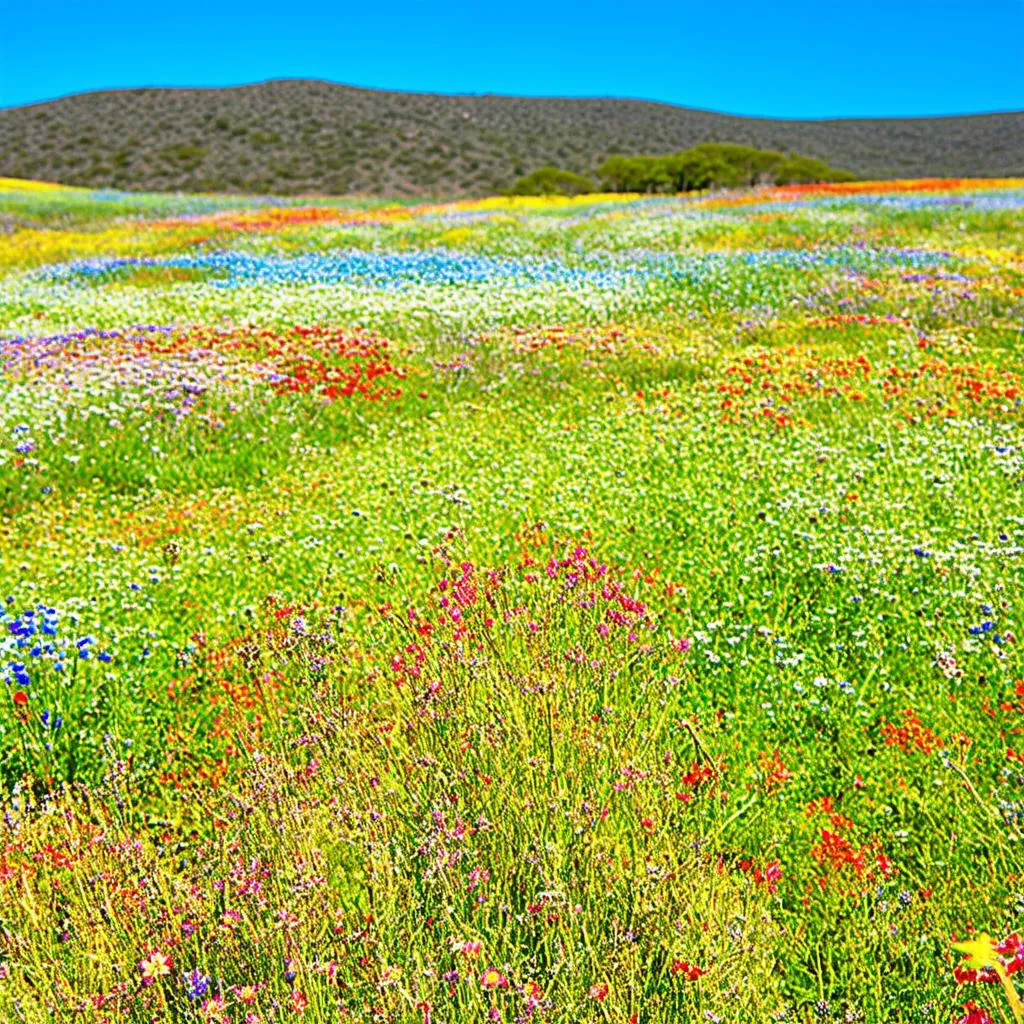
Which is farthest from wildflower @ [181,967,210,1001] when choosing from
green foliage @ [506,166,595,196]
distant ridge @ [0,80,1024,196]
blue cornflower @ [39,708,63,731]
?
distant ridge @ [0,80,1024,196]

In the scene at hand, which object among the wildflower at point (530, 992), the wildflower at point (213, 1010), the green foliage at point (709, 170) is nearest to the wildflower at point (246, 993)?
the wildflower at point (213, 1010)

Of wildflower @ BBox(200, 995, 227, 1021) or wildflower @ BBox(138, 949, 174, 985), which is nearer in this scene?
wildflower @ BBox(200, 995, 227, 1021)

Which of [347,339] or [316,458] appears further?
[347,339]

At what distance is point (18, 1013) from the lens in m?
2.65

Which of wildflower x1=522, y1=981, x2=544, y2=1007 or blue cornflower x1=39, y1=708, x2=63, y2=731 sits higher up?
wildflower x1=522, y1=981, x2=544, y2=1007

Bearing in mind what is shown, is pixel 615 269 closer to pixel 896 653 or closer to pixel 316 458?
pixel 316 458

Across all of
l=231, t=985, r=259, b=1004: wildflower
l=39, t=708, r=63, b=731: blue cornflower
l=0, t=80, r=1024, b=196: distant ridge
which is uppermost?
l=0, t=80, r=1024, b=196: distant ridge

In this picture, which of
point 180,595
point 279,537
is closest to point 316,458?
point 279,537

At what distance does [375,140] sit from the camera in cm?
7000

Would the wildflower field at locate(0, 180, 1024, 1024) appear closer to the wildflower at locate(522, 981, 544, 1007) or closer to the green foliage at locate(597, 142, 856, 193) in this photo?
the wildflower at locate(522, 981, 544, 1007)

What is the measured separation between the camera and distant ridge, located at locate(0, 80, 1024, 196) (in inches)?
2469

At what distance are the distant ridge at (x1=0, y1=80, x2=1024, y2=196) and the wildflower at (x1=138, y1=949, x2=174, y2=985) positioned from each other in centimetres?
6053

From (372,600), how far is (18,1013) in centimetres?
Result: 342

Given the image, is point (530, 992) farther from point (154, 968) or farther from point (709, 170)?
point (709, 170)
